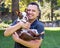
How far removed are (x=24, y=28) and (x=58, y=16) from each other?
42057 millimetres

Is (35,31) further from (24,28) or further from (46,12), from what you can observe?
(46,12)

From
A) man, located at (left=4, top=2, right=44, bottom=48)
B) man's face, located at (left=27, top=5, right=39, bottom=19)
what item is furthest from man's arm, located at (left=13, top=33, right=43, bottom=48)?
man's face, located at (left=27, top=5, right=39, bottom=19)

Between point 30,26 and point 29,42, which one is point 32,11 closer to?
point 30,26

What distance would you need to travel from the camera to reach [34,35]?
3.00 m

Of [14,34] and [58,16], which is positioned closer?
[14,34]

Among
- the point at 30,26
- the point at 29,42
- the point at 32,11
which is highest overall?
the point at 32,11

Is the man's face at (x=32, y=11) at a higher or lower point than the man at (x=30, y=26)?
higher

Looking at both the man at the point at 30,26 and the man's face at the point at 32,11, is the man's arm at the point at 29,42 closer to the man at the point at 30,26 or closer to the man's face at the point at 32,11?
the man at the point at 30,26

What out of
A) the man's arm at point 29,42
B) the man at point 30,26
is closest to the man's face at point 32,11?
the man at point 30,26

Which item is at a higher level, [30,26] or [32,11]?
[32,11]

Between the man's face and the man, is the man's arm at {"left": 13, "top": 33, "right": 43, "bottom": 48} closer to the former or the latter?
the man

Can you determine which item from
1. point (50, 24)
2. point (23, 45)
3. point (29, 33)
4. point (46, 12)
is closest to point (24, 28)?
point (29, 33)

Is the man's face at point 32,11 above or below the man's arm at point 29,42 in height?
above

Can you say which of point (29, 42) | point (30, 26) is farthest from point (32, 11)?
point (29, 42)
